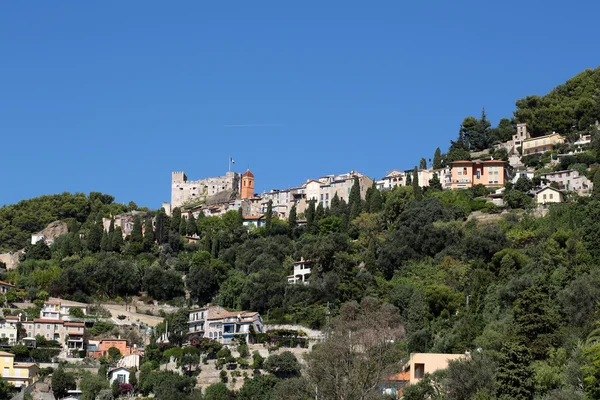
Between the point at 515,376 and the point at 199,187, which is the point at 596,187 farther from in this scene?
the point at 199,187

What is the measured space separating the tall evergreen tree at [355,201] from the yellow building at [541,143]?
15.9 m

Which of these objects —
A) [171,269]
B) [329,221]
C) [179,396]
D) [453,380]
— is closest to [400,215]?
[329,221]

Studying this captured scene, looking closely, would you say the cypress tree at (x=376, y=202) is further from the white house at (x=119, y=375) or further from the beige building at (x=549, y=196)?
the white house at (x=119, y=375)

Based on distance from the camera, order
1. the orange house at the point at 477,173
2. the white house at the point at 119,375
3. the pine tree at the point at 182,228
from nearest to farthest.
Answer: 1. the white house at the point at 119,375
2. the orange house at the point at 477,173
3. the pine tree at the point at 182,228

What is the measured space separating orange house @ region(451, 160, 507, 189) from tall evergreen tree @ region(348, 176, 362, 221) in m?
7.68

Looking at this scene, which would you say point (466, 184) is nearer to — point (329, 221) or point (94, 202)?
point (329, 221)

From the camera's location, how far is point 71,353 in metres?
77.0

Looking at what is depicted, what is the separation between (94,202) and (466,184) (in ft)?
157

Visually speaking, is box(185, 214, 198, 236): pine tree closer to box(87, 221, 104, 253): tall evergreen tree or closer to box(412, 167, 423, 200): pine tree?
box(87, 221, 104, 253): tall evergreen tree

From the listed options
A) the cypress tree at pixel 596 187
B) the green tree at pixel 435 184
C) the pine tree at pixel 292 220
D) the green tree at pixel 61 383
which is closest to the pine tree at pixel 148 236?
the pine tree at pixel 292 220

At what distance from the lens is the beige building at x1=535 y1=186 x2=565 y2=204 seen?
8231cm

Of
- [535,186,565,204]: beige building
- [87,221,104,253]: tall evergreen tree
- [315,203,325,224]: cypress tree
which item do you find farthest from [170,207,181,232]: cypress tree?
[535,186,565,204]: beige building

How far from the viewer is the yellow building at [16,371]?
70.8m

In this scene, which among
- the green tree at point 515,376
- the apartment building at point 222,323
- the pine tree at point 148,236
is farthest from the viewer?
the pine tree at point 148,236
